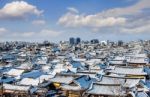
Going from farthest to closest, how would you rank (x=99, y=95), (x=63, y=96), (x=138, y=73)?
(x=138, y=73) < (x=63, y=96) < (x=99, y=95)

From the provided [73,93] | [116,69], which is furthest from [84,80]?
[116,69]

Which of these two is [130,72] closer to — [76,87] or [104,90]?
[76,87]

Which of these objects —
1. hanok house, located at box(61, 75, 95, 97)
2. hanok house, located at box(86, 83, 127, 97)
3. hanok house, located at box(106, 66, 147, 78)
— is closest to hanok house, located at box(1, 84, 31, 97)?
hanok house, located at box(61, 75, 95, 97)

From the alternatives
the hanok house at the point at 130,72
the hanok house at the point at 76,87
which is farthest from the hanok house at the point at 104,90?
the hanok house at the point at 130,72

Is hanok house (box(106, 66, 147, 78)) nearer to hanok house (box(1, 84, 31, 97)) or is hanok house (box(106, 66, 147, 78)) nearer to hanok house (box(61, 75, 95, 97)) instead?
hanok house (box(61, 75, 95, 97))

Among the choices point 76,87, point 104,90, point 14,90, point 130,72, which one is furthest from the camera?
point 130,72

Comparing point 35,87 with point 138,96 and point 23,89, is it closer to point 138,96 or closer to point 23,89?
point 23,89

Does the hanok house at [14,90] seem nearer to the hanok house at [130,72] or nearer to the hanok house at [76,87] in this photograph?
the hanok house at [76,87]

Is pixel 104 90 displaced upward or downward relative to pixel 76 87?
upward

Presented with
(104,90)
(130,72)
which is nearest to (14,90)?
(104,90)

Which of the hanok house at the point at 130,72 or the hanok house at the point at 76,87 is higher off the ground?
the hanok house at the point at 130,72

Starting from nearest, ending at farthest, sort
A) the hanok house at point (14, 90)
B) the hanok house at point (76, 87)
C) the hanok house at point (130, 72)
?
the hanok house at point (76, 87), the hanok house at point (14, 90), the hanok house at point (130, 72)
